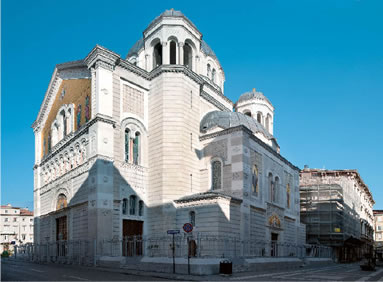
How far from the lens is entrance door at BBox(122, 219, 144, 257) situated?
29.6 meters

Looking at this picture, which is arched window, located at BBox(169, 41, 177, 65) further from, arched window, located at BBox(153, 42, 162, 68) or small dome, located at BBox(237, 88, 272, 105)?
small dome, located at BBox(237, 88, 272, 105)

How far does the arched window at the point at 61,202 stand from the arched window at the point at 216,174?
1258 cm

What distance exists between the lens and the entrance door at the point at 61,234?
32.9 m

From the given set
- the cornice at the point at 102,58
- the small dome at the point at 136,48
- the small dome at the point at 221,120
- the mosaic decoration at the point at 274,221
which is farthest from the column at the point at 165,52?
the mosaic decoration at the point at 274,221

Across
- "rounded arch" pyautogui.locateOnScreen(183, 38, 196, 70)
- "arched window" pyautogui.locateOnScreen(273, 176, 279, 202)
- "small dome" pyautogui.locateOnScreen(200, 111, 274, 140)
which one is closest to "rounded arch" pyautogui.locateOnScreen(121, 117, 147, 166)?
"small dome" pyautogui.locateOnScreen(200, 111, 274, 140)

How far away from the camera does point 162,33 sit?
35562mm

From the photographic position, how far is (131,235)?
3095cm

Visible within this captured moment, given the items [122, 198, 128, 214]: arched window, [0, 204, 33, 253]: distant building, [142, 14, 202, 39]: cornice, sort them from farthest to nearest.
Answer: [0, 204, 33, 253]: distant building, [142, 14, 202, 39]: cornice, [122, 198, 128, 214]: arched window

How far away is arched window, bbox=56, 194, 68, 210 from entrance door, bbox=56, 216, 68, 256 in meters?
0.94

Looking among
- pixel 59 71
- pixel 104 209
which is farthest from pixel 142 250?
pixel 59 71

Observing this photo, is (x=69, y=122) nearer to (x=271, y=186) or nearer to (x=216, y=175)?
(x=216, y=175)

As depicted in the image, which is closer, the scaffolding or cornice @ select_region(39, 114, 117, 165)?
cornice @ select_region(39, 114, 117, 165)

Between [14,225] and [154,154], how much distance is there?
75.7m

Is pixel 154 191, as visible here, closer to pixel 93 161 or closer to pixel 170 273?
pixel 93 161
